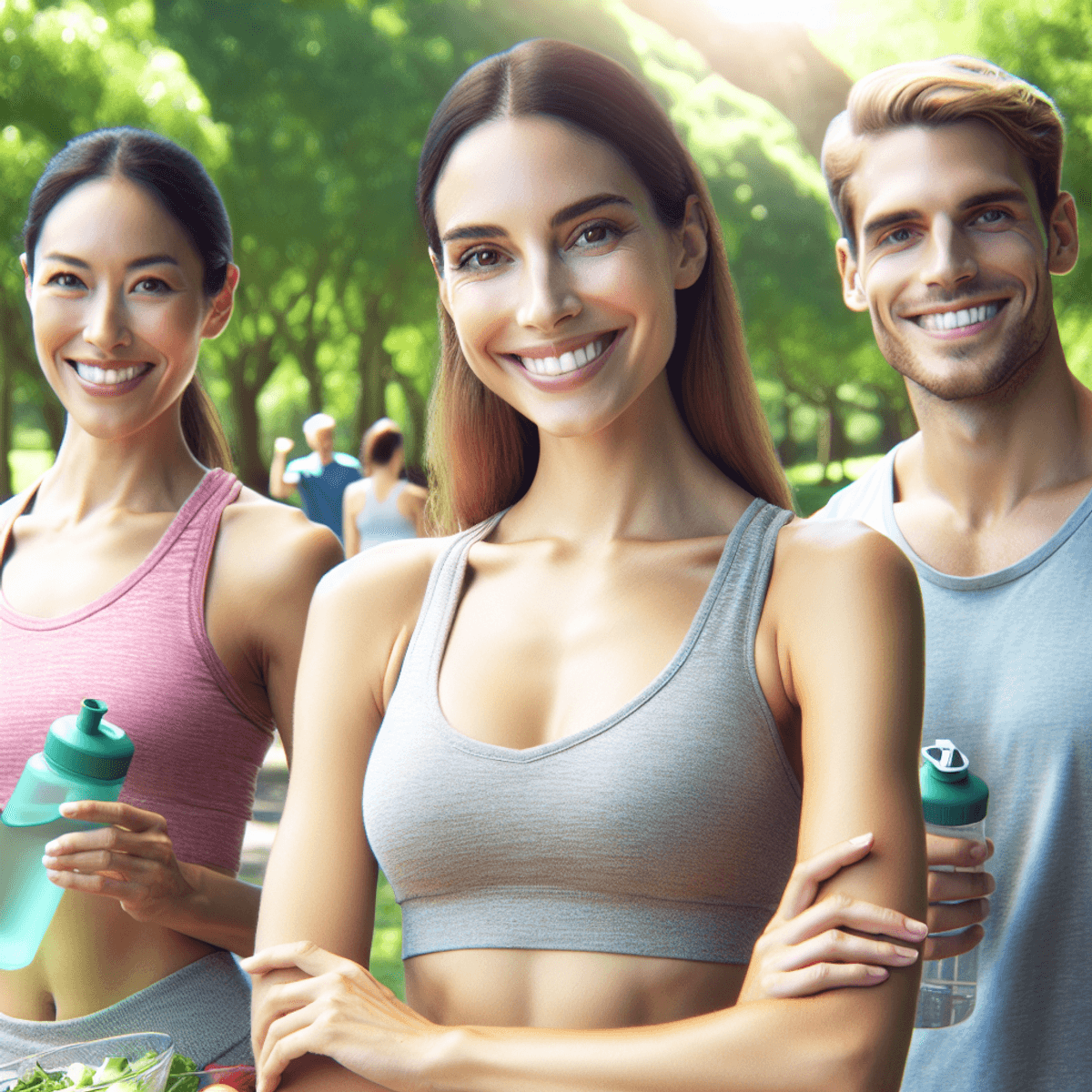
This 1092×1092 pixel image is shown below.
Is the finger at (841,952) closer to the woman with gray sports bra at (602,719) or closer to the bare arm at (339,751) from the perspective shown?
the woman with gray sports bra at (602,719)

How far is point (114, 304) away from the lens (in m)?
2.74

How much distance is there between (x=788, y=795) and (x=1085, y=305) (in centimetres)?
1563

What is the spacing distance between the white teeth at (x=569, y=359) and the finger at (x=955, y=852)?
0.92 metres

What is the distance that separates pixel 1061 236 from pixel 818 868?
175 cm

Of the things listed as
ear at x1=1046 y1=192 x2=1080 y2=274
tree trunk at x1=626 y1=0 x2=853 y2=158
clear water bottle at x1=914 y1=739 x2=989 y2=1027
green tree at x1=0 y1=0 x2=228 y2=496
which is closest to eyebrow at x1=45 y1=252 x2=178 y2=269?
clear water bottle at x1=914 y1=739 x2=989 y2=1027

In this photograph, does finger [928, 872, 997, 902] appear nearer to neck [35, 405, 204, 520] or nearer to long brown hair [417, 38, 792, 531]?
long brown hair [417, 38, 792, 531]

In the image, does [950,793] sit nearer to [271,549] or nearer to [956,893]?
[956,893]

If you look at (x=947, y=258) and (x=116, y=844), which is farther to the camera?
(x=947, y=258)

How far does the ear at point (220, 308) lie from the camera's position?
2.94 m

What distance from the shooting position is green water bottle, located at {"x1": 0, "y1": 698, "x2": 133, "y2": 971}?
84.7 inches

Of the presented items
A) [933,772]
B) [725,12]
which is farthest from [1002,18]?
[933,772]

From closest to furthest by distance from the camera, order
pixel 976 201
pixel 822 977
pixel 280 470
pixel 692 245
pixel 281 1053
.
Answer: pixel 822 977 < pixel 281 1053 < pixel 692 245 < pixel 976 201 < pixel 280 470

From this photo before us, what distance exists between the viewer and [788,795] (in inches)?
78.7

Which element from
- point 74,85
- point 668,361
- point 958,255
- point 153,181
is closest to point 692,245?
point 668,361
